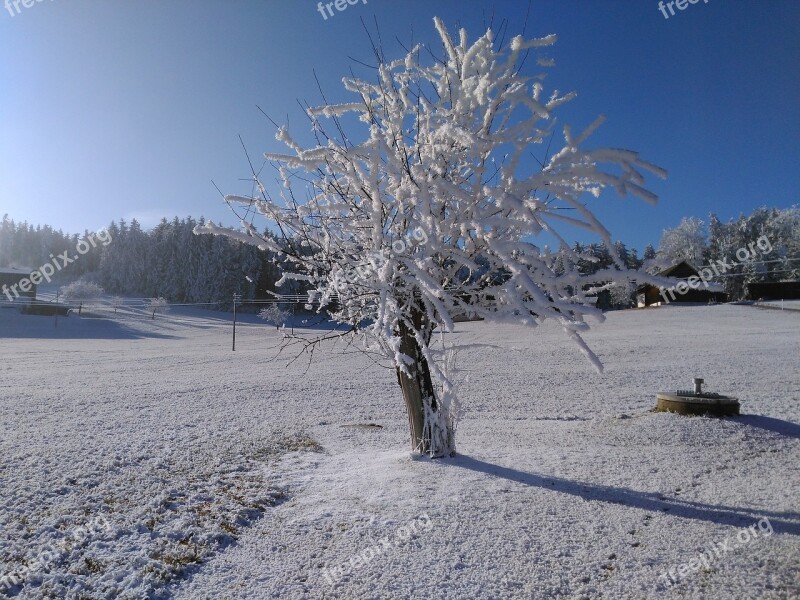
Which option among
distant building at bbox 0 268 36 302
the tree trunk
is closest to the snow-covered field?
the tree trunk

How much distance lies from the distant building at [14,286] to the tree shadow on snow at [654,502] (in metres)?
57.9

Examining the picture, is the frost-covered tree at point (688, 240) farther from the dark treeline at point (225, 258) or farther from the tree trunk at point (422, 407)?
the tree trunk at point (422, 407)

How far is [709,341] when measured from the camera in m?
20.1

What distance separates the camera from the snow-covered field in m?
3.37

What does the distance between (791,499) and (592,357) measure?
2.48 meters

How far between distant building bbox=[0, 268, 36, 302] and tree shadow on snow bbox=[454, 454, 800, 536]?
57919mm

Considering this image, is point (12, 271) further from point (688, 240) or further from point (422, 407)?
point (688, 240)

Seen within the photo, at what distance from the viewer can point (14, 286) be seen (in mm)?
51625

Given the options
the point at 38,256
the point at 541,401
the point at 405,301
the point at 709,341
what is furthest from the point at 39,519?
the point at 38,256

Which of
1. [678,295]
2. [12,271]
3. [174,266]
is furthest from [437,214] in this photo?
→ [174,266]

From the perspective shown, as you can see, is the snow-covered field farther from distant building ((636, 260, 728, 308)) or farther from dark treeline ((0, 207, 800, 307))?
dark treeline ((0, 207, 800, 307))

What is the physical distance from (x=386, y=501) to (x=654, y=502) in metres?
2.27

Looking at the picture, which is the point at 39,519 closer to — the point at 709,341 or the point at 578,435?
the point at 578,435

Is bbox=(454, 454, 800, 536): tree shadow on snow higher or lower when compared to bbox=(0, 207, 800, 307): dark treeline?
lower
